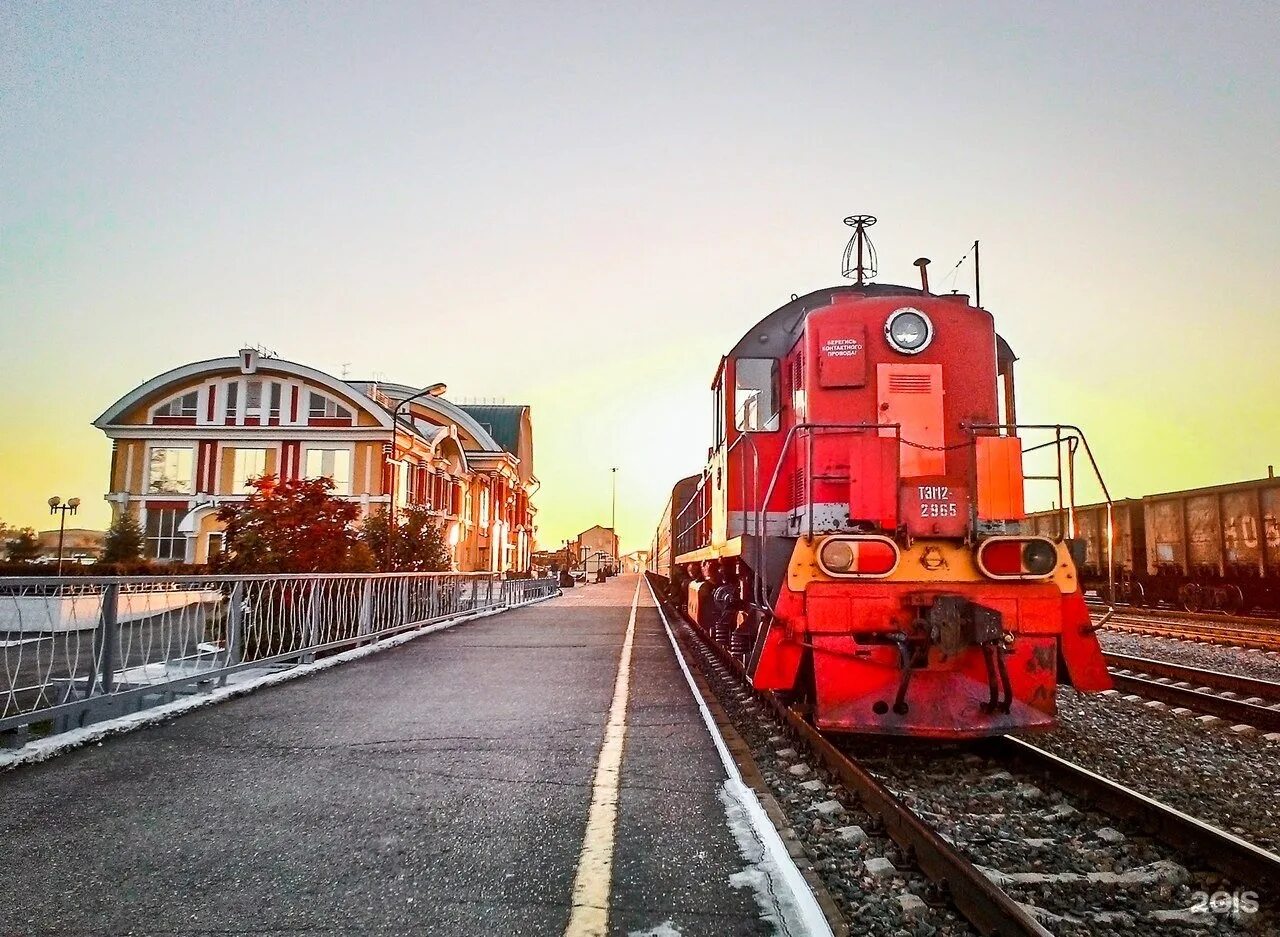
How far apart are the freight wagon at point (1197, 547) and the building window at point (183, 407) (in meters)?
34.3

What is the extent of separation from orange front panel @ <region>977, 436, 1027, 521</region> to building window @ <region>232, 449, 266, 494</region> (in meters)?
34.9

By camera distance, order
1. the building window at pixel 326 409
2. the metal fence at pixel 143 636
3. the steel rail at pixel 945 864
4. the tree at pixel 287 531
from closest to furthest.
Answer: the steel rail at pixel 945 864
the metal fence at pixel 143 636
the tree at pixel 287 531
the building window at pixel 326 409

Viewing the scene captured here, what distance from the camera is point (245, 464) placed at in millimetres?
35688

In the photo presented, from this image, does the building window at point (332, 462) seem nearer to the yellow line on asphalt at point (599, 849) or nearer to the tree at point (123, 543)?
the tree at point (123, 543)

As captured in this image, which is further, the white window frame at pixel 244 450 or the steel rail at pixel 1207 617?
the white window frame at pixel 244 450

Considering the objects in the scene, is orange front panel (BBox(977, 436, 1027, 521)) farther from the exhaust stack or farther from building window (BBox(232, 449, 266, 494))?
building window (BBox(232, 449, 266, 494))

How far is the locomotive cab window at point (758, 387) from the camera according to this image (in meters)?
8.07

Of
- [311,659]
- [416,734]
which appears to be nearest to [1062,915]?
[416,734]

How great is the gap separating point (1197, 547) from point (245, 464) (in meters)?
34.2

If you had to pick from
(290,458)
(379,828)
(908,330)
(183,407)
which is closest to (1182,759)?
(908,330)

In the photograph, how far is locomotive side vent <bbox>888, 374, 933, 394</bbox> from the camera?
661 centimetres

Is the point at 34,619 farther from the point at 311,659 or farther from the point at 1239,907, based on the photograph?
the point at 1239,907

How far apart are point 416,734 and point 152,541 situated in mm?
33556

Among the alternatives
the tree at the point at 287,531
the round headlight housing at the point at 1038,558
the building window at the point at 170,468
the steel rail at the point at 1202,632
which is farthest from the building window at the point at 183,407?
the round headlight housing at the point at 1038,558
